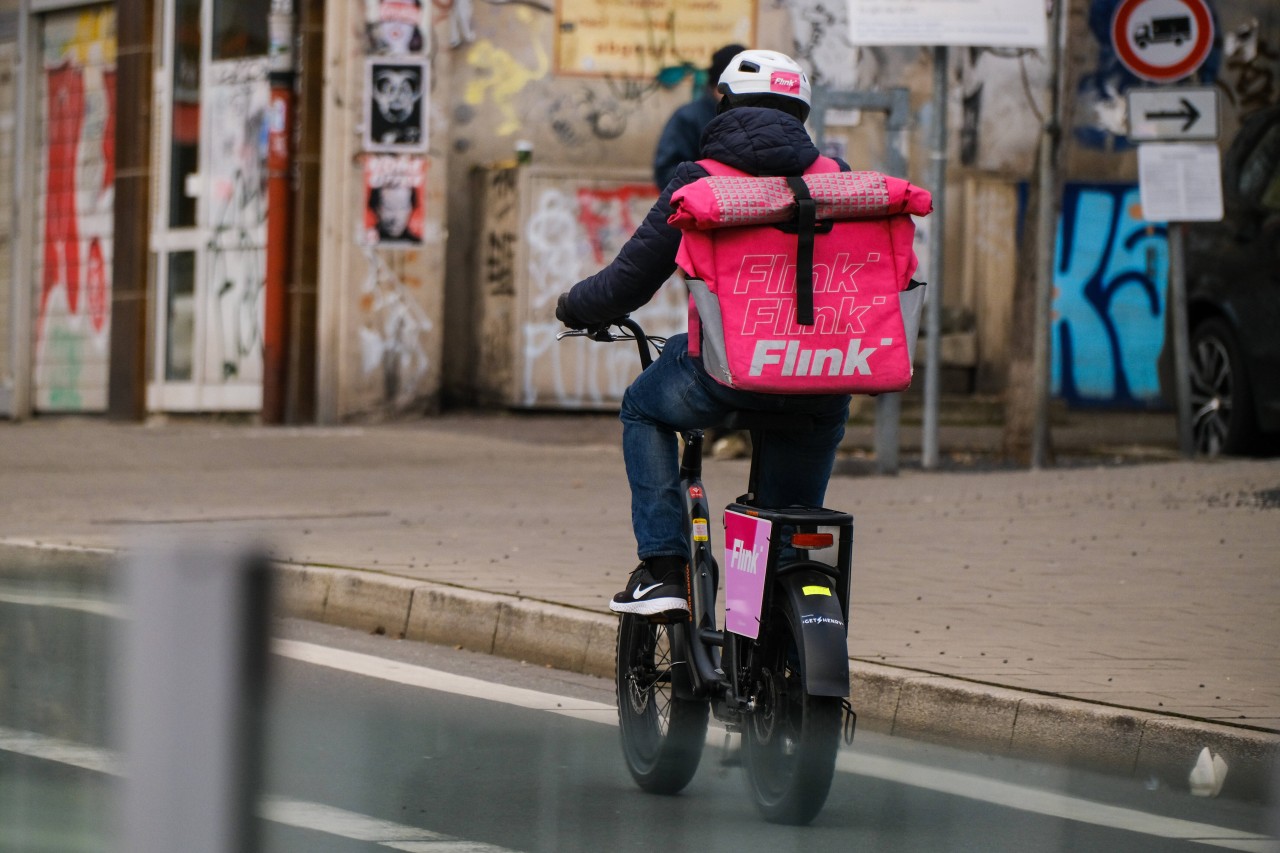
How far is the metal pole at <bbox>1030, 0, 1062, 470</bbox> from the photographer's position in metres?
12.7

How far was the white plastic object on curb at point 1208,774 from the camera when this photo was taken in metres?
5.26

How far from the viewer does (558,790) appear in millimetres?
5168

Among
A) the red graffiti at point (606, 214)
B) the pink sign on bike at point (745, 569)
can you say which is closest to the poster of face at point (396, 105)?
the red graffiti at point (606, 214)

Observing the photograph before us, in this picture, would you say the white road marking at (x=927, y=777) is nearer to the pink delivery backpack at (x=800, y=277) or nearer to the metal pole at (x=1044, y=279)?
the pink delivery backpack at (x=800, y=277)

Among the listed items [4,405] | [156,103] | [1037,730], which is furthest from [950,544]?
[4,405]

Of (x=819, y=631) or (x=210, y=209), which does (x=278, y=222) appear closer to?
(x=210, y=209)

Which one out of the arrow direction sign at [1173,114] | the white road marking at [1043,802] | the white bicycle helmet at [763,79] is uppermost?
the arrow direction sign at [1173,114]

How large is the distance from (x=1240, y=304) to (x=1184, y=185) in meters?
0.76

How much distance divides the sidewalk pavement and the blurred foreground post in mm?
84

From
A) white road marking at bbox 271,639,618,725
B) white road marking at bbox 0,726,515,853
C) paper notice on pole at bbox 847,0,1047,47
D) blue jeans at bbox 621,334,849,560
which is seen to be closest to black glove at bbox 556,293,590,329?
blue jeans at bbox 621,334,849,560

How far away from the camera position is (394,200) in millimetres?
16219

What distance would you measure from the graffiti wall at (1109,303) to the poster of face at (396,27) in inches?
207

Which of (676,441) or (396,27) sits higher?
(396,27)

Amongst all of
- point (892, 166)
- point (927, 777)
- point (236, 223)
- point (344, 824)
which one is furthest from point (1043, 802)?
point (236, 223)
